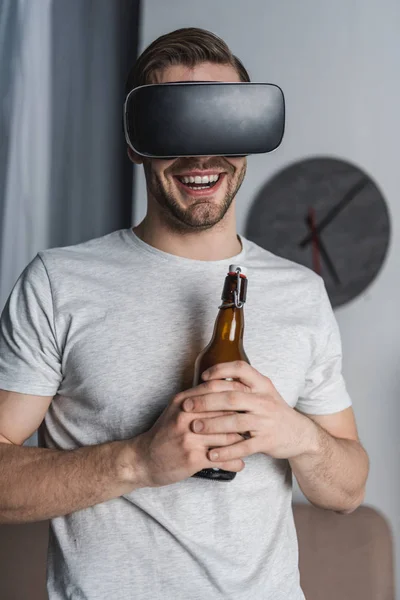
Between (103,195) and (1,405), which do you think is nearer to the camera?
(1,405)

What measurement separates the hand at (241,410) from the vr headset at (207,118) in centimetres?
26

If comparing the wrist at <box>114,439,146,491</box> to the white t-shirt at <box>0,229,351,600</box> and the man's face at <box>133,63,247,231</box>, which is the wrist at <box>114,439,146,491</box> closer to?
the white t-shirt at <box>0,229,351,600</box>

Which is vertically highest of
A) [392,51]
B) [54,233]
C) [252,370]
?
[392,51]

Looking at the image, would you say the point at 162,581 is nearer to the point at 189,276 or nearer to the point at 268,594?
the point at 268,594

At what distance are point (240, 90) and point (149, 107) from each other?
110 millimetres

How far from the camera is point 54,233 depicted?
210cm

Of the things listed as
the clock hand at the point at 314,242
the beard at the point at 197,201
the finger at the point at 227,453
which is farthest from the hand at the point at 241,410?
the clock hand at the point at 314,242

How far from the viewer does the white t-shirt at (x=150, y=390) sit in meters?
0.92

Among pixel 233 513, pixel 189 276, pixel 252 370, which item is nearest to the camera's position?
pixel 252 370

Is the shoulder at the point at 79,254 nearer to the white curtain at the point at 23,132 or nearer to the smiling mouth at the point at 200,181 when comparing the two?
the smiling mouth at the point at 200,181

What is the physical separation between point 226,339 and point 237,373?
90mm

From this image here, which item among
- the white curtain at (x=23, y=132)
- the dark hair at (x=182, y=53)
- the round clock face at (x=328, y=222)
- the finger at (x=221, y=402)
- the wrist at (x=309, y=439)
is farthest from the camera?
the round clock face at (x=328, y=222)

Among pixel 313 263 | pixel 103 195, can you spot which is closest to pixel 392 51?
pixel 313 263

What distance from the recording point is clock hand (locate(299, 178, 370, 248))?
7.36 ft
